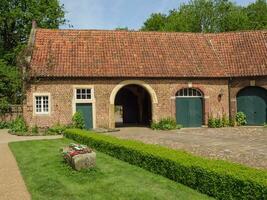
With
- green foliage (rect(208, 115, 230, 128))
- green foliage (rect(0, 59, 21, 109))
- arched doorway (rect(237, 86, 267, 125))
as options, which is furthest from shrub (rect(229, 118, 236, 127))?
green foliage (rect(0, 59, 21, 109))

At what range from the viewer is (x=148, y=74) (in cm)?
2883

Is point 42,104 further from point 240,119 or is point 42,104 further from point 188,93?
point 240,119

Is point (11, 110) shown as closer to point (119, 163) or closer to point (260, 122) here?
point (260, 122)

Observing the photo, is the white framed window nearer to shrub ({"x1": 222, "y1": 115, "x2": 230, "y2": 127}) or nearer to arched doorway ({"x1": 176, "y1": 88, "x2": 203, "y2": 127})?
arched doorway ({"x1": 176, "y1": 88, "x2": 203, "y2": 127})

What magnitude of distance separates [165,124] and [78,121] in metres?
6.10

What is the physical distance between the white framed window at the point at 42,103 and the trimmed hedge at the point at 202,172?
46.2 feet

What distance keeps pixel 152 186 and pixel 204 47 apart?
23.5 m

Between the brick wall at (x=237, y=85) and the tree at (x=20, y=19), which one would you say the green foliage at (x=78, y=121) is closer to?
the brick wall at (x=237, y=85)

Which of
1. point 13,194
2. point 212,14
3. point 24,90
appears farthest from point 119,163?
point 212,14

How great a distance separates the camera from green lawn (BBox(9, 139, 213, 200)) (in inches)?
373

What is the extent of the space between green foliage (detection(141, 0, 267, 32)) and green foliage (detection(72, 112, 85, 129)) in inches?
1251

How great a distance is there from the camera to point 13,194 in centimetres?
1004

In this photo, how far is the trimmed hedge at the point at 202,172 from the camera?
812 cm

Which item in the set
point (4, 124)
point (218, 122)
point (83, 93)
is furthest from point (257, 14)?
point (4, 124)
